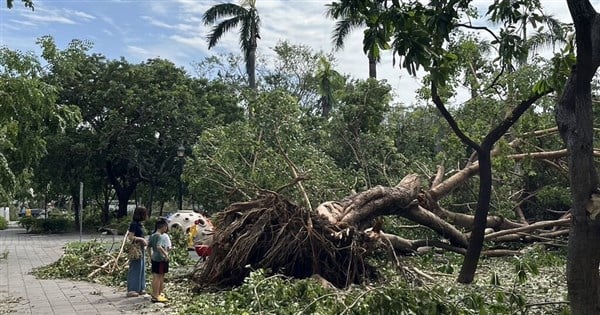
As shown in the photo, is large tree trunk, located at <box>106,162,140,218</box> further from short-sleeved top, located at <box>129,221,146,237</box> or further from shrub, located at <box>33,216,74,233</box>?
short-sleeved top, located at <box>129,221,146,237</box>

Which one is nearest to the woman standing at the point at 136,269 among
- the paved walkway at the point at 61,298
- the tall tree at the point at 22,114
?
the paved walkway at the point at 61,298

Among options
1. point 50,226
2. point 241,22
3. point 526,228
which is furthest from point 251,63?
point 526,228

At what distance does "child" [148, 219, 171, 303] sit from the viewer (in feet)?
27.1

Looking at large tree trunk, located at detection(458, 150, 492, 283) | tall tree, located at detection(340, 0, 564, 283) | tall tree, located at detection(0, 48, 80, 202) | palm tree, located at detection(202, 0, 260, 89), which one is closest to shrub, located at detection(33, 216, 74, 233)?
palm tree, located at detection(202, 0, 260, 89)

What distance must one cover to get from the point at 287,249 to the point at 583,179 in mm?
5006

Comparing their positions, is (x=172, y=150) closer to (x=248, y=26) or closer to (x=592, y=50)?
(x=248, y=26)

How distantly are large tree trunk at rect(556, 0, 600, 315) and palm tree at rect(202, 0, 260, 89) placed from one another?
23.6 metres

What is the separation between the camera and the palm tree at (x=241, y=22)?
2722 centimetres

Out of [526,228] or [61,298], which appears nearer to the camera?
[61,298]

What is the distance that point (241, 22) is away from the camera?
27.4 m

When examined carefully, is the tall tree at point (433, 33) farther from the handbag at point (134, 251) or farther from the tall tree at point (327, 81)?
the tall tree at point (327, 81)

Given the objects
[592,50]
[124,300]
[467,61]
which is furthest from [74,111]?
[592,50]

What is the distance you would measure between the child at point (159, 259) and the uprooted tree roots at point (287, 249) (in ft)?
2.38

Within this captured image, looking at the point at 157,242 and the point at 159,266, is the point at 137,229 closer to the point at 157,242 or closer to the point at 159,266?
the point at 157,242
